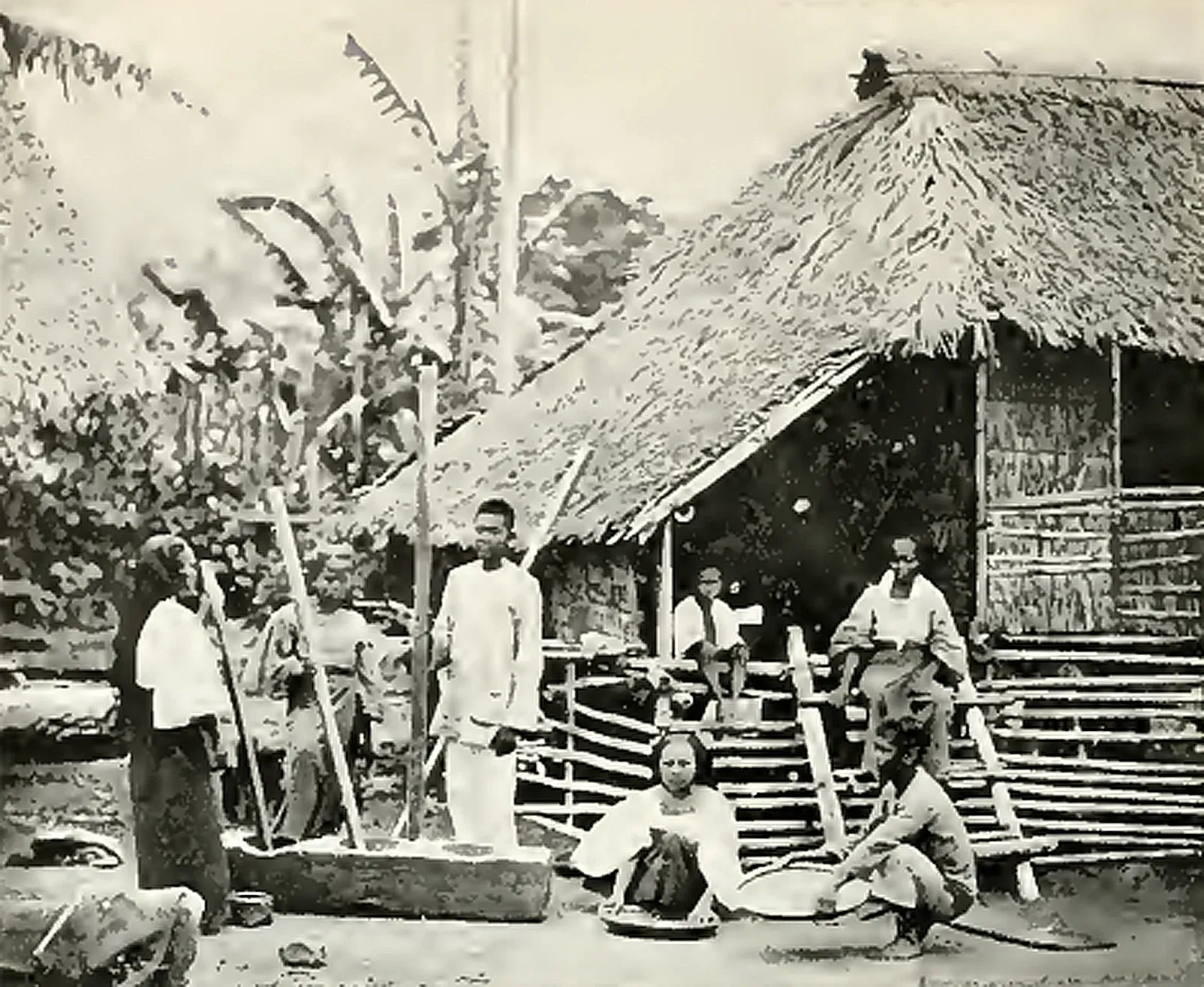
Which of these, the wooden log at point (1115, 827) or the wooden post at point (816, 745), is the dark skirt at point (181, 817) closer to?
the wooden post at point (816, 745)

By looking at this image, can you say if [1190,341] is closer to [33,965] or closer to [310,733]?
[310,733]

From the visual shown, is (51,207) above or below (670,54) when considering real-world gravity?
below

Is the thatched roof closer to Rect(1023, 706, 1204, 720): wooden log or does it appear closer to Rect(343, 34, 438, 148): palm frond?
Rect(343, 34, 438, 148): palm frond

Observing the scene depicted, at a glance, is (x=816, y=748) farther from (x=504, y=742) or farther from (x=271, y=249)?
(x=271, y=249)

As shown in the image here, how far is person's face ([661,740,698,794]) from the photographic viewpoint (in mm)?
2225

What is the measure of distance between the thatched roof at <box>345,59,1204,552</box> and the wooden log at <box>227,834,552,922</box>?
0.50m

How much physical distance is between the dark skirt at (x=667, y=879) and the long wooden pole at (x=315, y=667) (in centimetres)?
44

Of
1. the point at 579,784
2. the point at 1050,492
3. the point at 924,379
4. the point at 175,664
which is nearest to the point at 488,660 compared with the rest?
the point at 579,784

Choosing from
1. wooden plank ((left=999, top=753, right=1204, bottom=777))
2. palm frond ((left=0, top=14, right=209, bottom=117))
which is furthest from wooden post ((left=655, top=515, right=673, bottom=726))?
palm frond ((left=0, top=14, right=209, bottom=117))

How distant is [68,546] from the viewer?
7.34ft

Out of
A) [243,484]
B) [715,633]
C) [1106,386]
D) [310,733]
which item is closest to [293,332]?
[243,484]

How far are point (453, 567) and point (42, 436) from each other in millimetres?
674

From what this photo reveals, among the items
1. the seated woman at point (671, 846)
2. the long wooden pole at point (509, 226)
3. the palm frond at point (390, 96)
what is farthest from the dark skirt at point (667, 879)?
the palm frond at point (390, 96)

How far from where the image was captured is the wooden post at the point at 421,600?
2.24m
